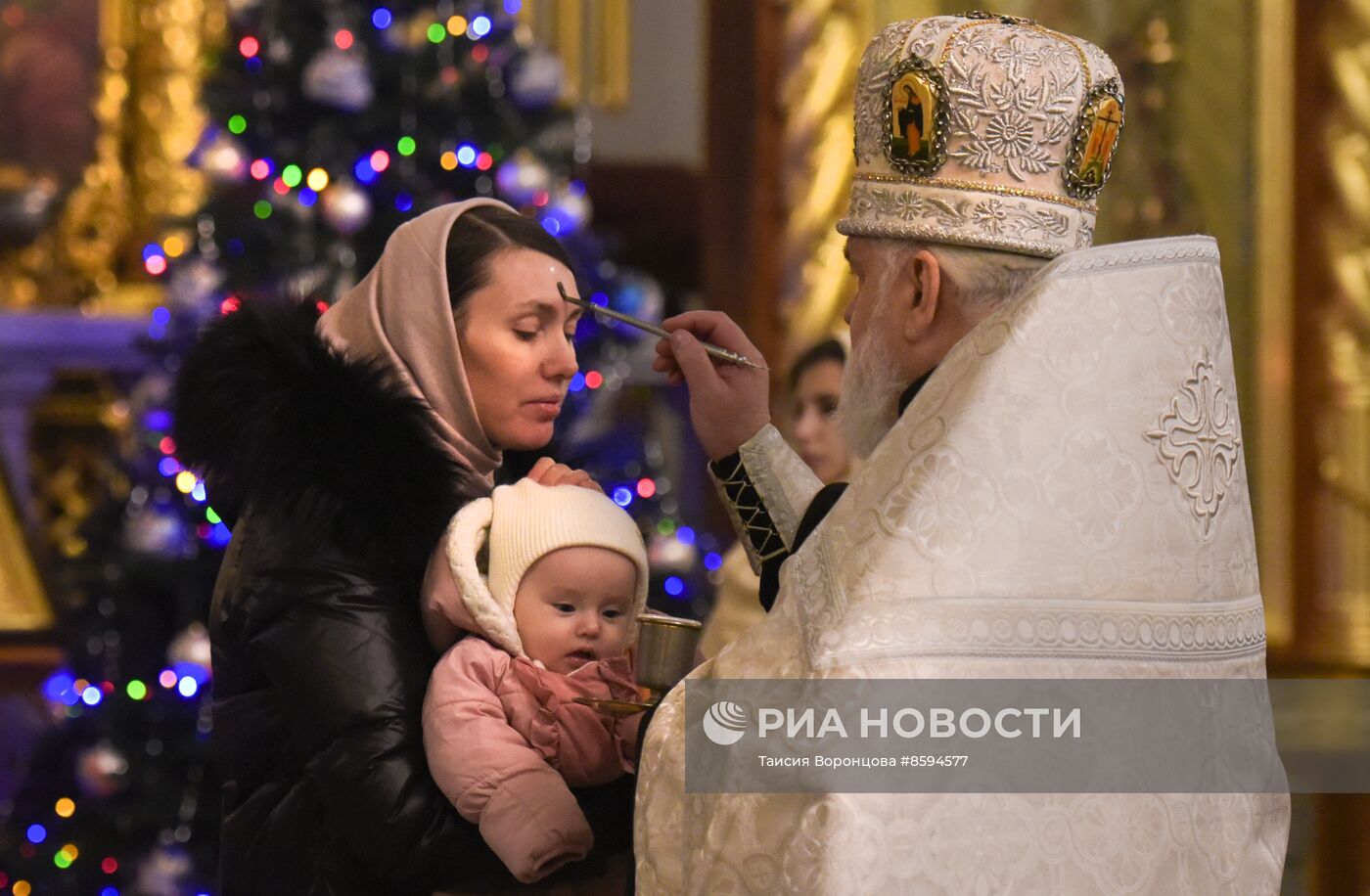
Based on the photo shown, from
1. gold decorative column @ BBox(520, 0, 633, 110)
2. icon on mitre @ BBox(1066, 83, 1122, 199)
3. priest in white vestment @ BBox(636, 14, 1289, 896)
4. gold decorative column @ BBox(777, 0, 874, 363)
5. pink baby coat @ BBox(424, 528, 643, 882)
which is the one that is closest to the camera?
priest in white vestment @ BBox(636, 14, 1289, 896)

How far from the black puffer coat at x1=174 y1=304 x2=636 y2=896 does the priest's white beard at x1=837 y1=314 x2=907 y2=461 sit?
563 millimetres

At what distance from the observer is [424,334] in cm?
244

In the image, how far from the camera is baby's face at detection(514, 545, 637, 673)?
7.38 feet

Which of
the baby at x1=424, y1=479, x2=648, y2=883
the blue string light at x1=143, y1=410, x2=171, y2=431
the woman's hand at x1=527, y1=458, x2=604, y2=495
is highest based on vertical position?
the woman's hand at x1=527, y1=458, x2=604, y2=495

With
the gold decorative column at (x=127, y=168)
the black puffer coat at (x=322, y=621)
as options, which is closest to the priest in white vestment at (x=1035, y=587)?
the black puffer coat at (x=322, y=621)

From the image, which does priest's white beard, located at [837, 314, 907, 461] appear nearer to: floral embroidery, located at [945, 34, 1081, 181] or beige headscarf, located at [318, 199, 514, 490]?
floral embroidery, located at [945, 34, 1081, 181]

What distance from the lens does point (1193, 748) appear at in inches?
75.8

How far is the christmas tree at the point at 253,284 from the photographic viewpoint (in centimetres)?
484

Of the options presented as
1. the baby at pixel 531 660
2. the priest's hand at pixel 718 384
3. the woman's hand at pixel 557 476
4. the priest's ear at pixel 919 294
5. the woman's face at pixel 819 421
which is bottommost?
the woman's face at pixel 819 421

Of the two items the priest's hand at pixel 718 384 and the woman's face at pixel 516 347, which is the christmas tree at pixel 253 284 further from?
the priest's hand at pixel 718 384

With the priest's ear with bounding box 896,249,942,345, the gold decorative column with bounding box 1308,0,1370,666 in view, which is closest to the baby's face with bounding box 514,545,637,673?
the priest's ear with bounding box 896,249,942,345

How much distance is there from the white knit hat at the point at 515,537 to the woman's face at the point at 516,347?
174mm

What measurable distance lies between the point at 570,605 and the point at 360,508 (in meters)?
0.32

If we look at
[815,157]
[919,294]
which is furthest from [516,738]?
[815,157]
